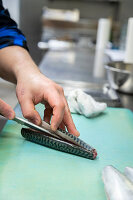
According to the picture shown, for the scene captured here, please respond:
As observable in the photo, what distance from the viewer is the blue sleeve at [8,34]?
874mm

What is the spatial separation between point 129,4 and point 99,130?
5.16 meters

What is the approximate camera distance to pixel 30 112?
2.00 ft

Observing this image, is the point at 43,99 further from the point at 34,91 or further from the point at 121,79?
the point at 121,79

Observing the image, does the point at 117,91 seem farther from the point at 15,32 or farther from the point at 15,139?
the point at 15,139

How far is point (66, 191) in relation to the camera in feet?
1.53

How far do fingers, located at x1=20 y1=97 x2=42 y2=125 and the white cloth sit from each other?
0.21m

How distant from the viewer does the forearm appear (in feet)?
2.50

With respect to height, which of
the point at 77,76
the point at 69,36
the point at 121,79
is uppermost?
the point at 121,79

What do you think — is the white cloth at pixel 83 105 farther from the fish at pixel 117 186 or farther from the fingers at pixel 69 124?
the fish at pixel 117 186

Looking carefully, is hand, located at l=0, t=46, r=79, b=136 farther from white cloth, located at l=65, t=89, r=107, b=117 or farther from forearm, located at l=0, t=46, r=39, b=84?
white cloth, located at l=65, t=89, r=107, b=117

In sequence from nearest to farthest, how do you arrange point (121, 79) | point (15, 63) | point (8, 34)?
point (15, 63) → point (8, 34) → point (121, 79)

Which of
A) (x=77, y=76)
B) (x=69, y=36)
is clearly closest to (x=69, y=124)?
(x=77, y=76)

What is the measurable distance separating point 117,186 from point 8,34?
675mm

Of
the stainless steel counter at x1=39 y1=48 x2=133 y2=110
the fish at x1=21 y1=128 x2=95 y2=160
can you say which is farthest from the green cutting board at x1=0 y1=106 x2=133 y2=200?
the stainless steel counter at x1=39 y1=48 x2=133 y2=110
